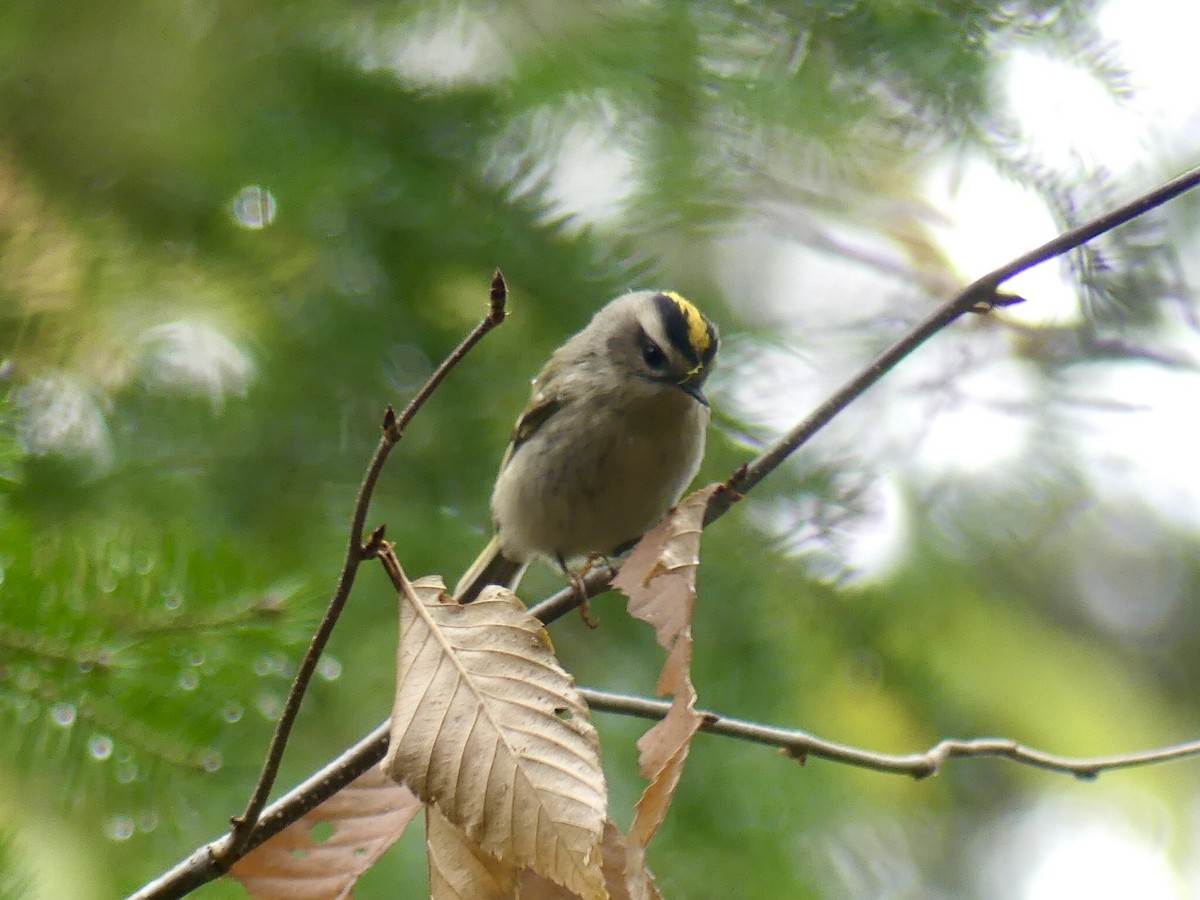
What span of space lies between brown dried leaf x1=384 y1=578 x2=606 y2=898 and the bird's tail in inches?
68.8

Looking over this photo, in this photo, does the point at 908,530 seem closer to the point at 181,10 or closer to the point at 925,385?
the point at 925,385

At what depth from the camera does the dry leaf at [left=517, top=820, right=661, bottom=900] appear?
0.93m

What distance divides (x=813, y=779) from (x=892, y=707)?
0.35 metres

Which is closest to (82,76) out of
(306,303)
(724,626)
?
(306,303)

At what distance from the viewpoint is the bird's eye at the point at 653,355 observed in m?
2.55

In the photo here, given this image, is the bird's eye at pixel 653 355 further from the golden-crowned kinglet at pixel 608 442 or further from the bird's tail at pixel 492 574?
the bird's tail at pixel 492 574

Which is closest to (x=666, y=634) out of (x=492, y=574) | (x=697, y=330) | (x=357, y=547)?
(x=357, y=547)

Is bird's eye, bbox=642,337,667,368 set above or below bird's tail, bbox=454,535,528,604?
above

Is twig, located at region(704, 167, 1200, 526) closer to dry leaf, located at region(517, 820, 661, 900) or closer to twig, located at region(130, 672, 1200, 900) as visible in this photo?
twig, located at region(130, 672, 1200, 900)

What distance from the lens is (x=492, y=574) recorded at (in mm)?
2822

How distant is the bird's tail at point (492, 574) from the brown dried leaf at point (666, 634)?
5.20 feet

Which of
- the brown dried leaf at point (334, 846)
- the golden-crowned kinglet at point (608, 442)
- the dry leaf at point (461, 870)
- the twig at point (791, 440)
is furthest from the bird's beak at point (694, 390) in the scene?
the dry leaf at point (461, 870)

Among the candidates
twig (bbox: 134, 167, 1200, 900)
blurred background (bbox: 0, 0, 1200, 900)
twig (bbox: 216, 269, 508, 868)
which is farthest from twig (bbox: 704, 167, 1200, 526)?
blurred background (bbox: 0, 0, 1200, 900)

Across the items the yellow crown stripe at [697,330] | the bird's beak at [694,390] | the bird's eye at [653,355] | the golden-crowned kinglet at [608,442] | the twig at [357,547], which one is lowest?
the golden-crowned kinglet at [608,442]
